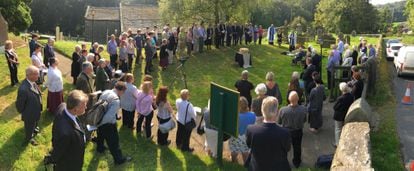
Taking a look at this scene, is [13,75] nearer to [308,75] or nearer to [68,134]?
[68,134]

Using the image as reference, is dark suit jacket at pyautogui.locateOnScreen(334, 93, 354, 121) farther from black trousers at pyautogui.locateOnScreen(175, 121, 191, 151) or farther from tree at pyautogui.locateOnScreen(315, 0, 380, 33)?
tree at pyautogui.locateOnScreen(315, 0, 380, 33)

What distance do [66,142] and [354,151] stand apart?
4.83 meters

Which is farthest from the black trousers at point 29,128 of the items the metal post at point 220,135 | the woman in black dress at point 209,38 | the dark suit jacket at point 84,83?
the woman in black dress at point 209,38

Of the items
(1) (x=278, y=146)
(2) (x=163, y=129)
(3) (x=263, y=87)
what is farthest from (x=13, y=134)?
(1) (x=278, y=146)

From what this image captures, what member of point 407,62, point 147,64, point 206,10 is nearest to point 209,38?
point 206,10

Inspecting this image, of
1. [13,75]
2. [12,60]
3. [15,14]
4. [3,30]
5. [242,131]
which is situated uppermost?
[15,14]

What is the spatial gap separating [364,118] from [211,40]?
16617 millimetres

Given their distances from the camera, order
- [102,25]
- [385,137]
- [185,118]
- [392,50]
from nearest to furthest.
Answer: [185,118], [385,137], [392,50], [102,25]

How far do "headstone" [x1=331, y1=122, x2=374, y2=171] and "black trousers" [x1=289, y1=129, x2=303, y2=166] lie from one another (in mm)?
1026

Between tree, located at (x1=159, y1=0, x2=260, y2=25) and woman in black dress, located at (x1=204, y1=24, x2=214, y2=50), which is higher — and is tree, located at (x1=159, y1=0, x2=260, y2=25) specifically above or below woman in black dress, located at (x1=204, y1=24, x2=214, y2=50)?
above

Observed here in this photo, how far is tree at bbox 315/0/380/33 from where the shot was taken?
55.2 m

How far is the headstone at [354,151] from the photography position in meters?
6.80

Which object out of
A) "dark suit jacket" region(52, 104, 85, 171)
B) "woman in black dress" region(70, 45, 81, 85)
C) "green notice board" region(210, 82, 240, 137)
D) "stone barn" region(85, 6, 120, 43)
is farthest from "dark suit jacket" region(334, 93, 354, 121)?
"stone barn" region(85, 6, 120, 43)

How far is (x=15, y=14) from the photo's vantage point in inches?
987
